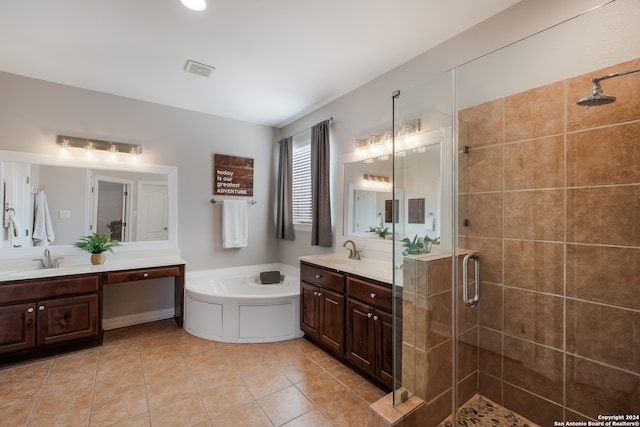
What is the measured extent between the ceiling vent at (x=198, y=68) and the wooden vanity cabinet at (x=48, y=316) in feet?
7.15

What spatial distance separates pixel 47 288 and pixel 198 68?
242cm

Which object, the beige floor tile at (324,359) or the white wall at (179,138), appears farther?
the white wall at (179,138)

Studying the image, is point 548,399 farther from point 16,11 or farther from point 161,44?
point 16,11

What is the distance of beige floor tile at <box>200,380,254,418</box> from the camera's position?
1.90 meters

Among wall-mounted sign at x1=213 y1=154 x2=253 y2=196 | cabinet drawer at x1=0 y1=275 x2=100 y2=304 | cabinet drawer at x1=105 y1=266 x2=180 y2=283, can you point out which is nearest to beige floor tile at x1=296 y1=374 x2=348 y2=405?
cabinet drawer at x1=105 y1=266 x2=180 y2=283

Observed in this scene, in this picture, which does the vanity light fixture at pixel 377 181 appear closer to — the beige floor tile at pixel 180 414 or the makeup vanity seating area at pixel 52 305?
the beige floor tile at pixel 180 414

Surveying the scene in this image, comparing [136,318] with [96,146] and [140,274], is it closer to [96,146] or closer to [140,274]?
[140,274]

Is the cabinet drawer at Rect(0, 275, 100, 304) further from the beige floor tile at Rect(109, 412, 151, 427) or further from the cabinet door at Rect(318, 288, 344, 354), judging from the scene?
the cabinet door at Rect(318, 288, 344, 354)

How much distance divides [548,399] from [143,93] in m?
4.41

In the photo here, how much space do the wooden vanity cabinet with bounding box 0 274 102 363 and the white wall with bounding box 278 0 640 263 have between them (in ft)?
10.8

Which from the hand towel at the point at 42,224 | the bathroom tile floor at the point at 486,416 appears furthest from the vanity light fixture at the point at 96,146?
the bathroom tile floor at the point at 486,416

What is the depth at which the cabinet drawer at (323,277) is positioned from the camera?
245cm

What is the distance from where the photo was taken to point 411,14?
6.31 ft

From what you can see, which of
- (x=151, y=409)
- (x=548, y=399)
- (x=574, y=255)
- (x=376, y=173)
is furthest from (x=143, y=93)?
(x=548, y=399)
